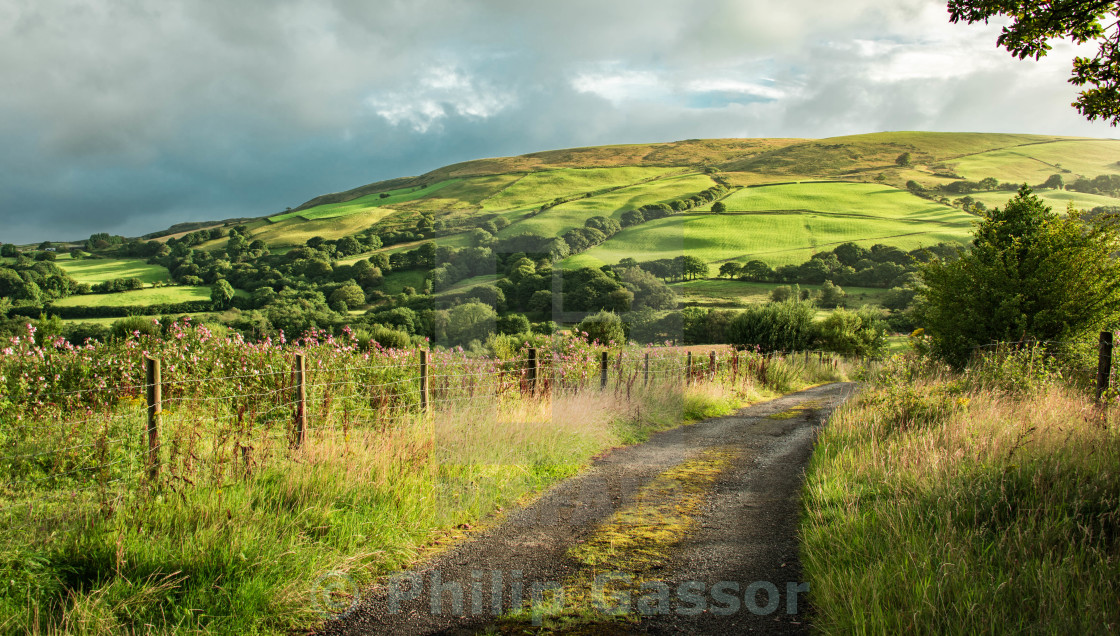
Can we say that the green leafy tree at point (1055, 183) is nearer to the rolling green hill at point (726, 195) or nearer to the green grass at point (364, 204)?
the rolling green hill at point (726, 195)

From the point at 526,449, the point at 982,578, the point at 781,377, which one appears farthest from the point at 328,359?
the point at 781,377

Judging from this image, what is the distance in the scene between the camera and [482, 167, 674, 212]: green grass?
9581cm

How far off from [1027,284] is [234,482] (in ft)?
47.6

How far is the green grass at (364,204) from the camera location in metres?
110

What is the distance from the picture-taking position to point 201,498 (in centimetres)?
411

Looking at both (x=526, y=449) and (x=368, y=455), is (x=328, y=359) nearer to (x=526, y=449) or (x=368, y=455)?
(x=526, y=449)

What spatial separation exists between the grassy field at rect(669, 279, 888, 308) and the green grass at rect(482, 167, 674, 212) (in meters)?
34.0

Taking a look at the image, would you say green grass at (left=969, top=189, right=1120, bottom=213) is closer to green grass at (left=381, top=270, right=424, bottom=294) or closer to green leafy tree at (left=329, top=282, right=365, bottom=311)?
green grass at (left=381, top=270, right=424, bottom=294)

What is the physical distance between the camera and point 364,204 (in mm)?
113625

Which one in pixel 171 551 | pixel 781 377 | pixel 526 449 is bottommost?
pixel 781 377

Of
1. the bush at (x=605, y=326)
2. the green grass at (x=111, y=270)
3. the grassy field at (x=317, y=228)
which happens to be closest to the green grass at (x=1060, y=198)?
the bush at (x=605, y=326)

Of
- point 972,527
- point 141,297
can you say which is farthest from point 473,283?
point 141,297

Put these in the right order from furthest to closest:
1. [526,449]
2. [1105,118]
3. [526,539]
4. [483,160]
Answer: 1. [483,160]
2. [526,449]
3. [1105,118]
4. [526,539]

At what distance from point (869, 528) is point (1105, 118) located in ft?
19.1
